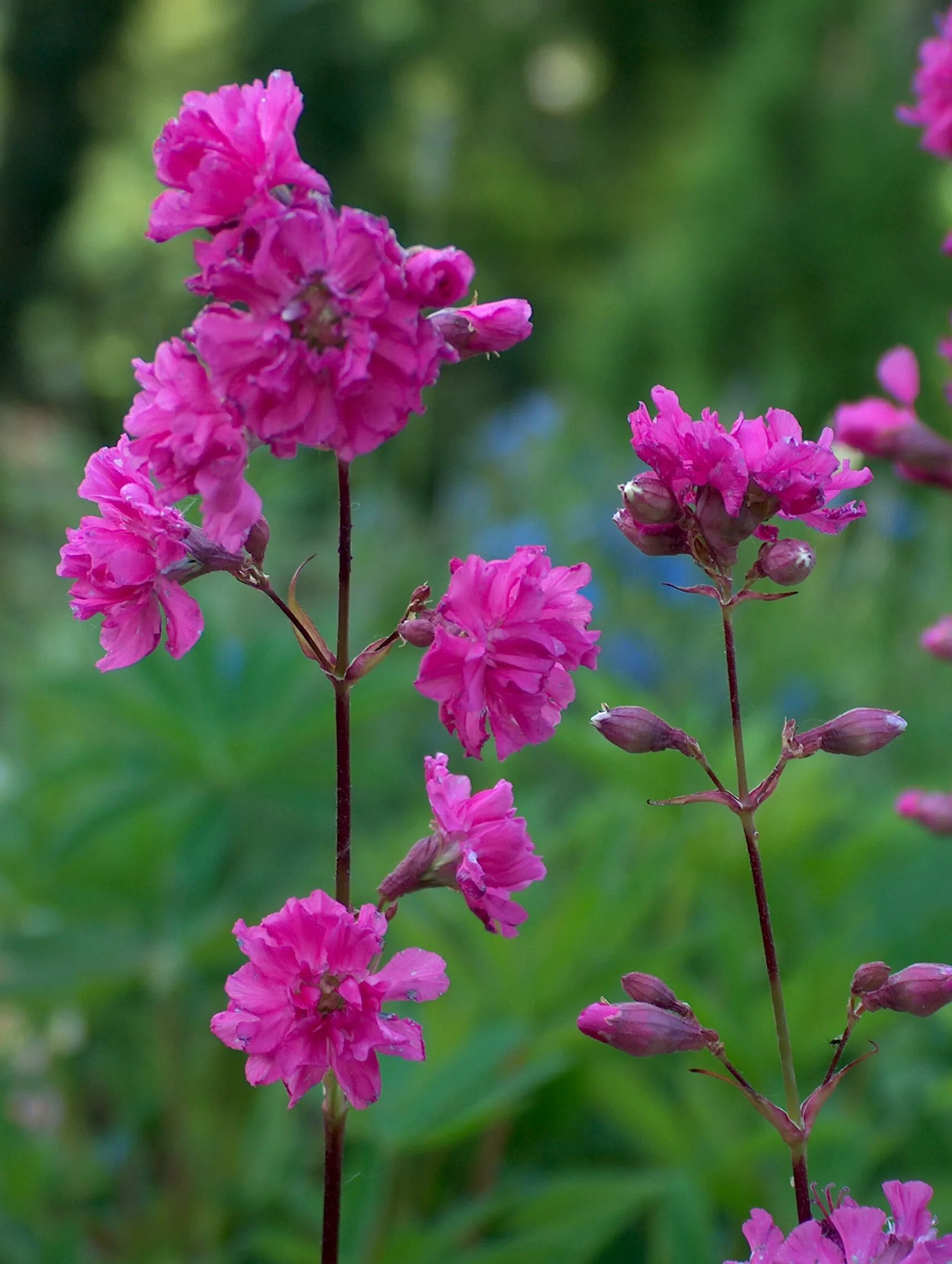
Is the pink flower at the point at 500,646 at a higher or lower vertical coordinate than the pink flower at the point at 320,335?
lower

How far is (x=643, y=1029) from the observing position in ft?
2.39

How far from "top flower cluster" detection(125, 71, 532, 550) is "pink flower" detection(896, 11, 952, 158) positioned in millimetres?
794

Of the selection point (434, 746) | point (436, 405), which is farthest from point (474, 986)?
point (436, 405)

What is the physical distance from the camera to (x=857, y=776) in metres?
3.51

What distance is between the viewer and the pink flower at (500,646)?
72cm

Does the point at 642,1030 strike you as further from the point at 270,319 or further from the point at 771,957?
the point at 270,319

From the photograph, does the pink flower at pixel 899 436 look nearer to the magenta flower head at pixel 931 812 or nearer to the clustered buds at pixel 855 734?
the magenta flower head at pixel 931 812

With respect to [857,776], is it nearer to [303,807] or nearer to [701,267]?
[303,807]

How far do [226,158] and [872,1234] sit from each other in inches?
24.9

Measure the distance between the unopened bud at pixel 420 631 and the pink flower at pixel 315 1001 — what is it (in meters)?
0.15

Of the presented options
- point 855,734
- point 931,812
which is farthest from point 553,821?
point 855,734

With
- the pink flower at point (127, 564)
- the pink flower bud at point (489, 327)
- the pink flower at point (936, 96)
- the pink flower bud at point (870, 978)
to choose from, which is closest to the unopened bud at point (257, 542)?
the pink flower at point (127, 564)

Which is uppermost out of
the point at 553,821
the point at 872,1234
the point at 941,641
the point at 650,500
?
the point at 650,500

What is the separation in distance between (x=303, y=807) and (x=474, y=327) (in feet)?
3.86
